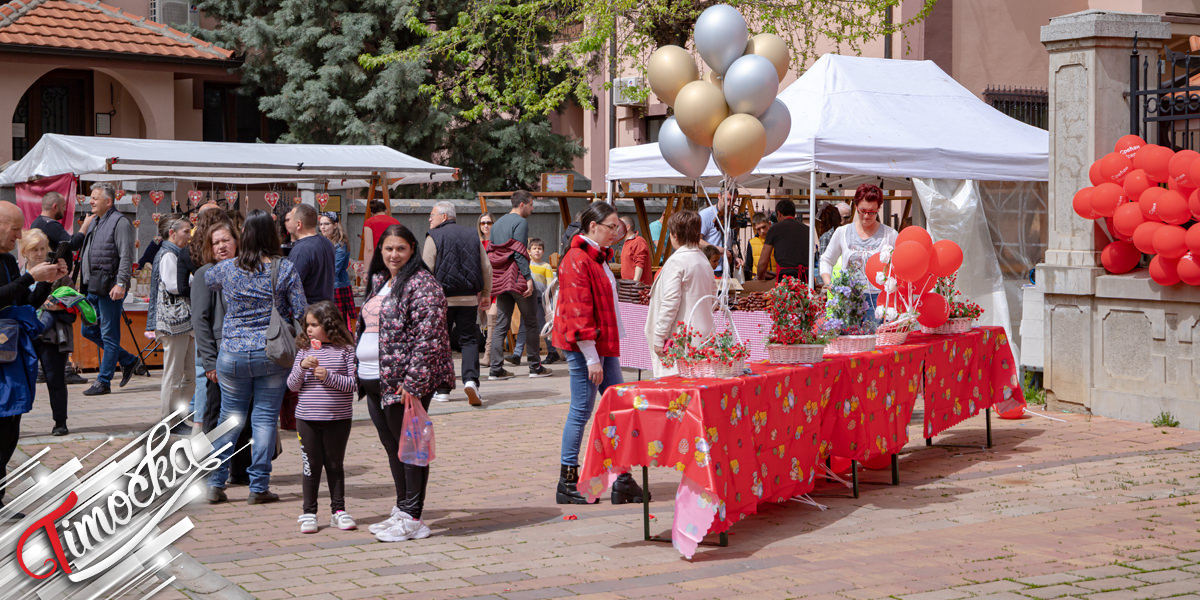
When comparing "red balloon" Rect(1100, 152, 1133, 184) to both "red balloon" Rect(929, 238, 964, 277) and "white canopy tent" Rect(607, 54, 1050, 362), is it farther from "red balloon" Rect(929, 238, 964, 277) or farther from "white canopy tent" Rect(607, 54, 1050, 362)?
"red balloon" Rect(929, 238, 964, 277)

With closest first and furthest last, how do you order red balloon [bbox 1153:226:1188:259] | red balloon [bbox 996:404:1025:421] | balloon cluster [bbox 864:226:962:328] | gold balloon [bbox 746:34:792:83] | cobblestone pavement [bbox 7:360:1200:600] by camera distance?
cobblestone pavement [bbox 7:360:1200:600] → balloon cluster [bbox 864:226:962:328] → gold balloon [bbox 746:34:792:83] → red balloon [bbox 1153:226:1188:259] → red balloon [bbox 996:404:1025:421]

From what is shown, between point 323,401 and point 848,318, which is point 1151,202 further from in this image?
point 323,401

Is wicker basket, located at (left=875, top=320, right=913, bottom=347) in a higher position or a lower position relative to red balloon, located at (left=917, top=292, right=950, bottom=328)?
lower

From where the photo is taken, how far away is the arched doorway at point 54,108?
84.8 ft

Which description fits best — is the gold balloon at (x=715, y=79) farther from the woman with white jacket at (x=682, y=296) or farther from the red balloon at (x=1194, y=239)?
the red balloon at (x=1194, y=239)

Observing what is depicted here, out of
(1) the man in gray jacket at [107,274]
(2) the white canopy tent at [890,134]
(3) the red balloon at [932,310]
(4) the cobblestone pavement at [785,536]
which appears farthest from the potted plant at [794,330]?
(1) the man in gray jacket at [107,274]

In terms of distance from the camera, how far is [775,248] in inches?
548

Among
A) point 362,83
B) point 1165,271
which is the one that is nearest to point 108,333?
point 1165,271

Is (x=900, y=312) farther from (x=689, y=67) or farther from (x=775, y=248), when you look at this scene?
(x=775, y=248)

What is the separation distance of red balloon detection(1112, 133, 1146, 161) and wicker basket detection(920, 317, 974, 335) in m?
2.43

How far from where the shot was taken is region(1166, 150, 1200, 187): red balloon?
9875 mm

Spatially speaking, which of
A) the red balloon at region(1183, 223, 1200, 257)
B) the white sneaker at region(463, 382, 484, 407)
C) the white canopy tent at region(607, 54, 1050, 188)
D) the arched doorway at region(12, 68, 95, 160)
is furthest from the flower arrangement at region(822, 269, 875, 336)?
the arched doorway at region(12, 68, 95, 160)

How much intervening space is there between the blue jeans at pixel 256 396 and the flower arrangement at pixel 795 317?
315 centimetres

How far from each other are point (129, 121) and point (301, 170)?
13.3m
